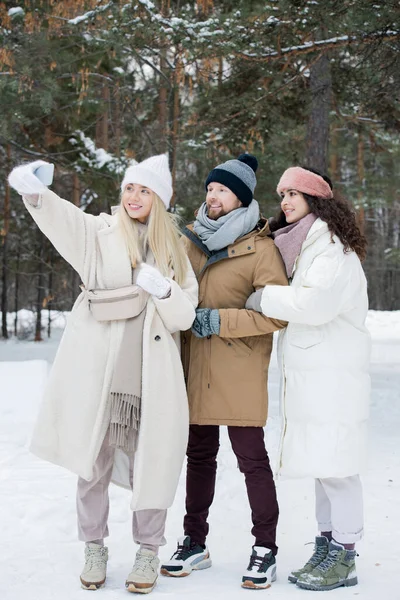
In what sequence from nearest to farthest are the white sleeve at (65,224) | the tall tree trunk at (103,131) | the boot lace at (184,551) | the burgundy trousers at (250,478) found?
1. the white sleeve at (65,224)
2. the burgundy trousers at (250,478)
3. the boot lace at (184,551)
4. the tall tree trunk at (103,131)

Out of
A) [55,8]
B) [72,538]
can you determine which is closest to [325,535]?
[72,538]

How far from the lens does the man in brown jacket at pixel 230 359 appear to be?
3.61 meters

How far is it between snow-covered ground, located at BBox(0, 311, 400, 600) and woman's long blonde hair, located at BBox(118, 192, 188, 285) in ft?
4.86

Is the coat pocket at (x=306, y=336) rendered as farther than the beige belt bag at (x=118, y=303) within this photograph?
Yes

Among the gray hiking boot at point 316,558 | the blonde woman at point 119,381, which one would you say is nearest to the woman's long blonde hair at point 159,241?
the blonde woman at point 119,381

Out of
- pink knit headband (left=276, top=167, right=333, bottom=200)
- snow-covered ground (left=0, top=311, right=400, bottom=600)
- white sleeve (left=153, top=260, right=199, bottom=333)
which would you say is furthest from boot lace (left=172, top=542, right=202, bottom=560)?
pink knit headband (left=276, top=167, right=333, bottom=200)

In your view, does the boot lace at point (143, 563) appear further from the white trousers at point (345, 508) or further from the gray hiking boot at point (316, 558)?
the white trousers at point (345, 508)

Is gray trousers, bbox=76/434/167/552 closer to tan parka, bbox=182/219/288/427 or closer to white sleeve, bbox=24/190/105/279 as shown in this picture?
tan parka, bbox=182/219/288/427

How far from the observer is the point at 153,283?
11.1ft

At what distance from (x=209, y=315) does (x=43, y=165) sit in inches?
41.2

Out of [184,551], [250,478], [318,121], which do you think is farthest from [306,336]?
[318,121]

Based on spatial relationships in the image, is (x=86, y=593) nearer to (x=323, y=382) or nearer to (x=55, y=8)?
(x=323, y=382)

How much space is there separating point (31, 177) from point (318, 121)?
7364 mm

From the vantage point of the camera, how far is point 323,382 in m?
3.56
